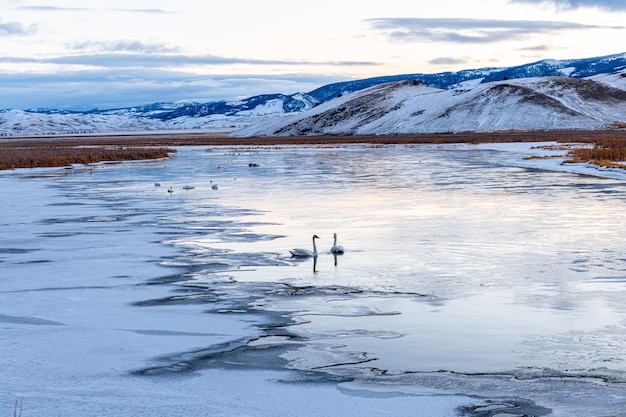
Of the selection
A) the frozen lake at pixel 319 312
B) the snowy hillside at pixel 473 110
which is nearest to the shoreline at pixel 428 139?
the snowy hillside at pixel 473 110

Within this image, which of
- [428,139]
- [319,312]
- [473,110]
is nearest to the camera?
[319,312]

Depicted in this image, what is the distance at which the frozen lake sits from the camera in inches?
276

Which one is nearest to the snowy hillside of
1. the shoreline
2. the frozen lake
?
the shoreline

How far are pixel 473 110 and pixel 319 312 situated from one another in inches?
5404

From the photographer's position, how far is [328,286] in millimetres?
11727

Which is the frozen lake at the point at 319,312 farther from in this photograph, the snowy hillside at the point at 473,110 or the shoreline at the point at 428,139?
the snowy hillside at the point at 473,110

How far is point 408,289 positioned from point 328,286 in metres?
1.14

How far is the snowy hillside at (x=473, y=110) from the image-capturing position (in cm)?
13562

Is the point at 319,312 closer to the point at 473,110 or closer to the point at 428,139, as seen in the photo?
the point at 428,139

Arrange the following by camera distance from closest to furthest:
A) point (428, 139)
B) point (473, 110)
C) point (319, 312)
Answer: point (319, 312) → point (428, 139) → point (473, 110)

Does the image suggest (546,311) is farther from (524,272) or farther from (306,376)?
(306,376)

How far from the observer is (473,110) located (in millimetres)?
143375

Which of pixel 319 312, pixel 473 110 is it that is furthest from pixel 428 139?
pixel 319 312

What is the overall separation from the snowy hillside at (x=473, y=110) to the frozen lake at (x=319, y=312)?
117 metres
